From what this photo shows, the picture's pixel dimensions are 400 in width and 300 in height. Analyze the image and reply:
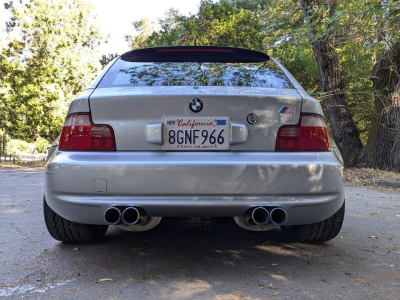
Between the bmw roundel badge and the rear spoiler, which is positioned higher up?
the rear spoiler

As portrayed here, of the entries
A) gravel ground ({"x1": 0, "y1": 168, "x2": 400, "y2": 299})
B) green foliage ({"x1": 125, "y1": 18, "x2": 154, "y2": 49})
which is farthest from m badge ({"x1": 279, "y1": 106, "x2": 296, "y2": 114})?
green foliage ({"x1": 125, "y1": 18, "x2": 154, "y2": 49})

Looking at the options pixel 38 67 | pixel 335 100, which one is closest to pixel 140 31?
pixel 38 67

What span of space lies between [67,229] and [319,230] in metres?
1.95

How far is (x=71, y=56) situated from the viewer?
762 inches

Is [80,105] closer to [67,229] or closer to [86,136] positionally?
[86,136]

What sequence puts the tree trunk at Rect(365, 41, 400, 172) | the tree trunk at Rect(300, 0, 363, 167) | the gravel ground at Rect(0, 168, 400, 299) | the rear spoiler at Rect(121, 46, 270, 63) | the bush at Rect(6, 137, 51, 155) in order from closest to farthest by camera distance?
1. the gravel ground at Rect(0, 168, 400, 299)
2. the rear spoiler at Rect(121, 46, 270, 63)
3. the tree trunk at Rect(365, 41, 400, 172)
4. the tree trunk at Rect(300, 0, 363, 167)
5. the bush at Rect(6, 137, 51, 155)

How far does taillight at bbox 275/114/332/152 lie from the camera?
2678 mm

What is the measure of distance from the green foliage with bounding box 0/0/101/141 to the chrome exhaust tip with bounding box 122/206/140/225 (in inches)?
692

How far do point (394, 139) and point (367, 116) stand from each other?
2.49 meters

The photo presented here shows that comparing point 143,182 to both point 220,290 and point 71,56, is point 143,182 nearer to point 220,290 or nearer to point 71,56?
point 220,290

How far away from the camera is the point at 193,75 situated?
119 inches

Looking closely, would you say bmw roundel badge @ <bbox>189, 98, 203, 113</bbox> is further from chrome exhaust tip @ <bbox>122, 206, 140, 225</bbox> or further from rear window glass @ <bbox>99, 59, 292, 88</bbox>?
chrome exhaust tip @ <bbox>122, 206, 140, 225</bbox>

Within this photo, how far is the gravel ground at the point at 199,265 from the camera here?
2.40 m

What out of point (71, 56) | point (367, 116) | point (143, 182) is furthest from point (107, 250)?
point (71, 56)
